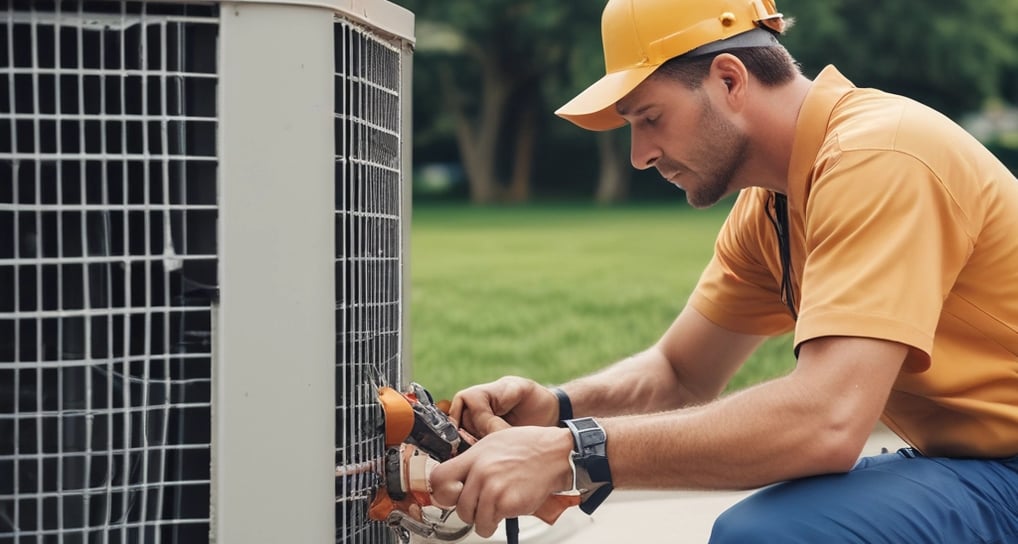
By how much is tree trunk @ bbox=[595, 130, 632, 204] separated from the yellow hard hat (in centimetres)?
3194

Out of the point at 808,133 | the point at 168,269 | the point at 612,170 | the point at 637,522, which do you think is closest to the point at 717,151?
the point at 808,133

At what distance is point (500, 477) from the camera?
7.14 ft

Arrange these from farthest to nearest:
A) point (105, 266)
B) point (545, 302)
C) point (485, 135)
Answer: point (485, 135)
point (545, 302)
point (105, 266)

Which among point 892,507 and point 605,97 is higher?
point 605,97

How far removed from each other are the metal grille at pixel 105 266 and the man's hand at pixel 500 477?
0.47 meters

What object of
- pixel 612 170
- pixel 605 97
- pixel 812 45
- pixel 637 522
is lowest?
pixel 637 522

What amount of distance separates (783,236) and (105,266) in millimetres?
1497

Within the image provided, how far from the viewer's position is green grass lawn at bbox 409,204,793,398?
601cm

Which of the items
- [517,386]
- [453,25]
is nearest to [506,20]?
[453,25]

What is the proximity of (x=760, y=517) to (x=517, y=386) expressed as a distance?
2.18ft

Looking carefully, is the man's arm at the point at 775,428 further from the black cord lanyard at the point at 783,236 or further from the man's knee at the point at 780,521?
the black cord lanyard at the point at 783,236

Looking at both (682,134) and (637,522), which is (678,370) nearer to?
(637,522)

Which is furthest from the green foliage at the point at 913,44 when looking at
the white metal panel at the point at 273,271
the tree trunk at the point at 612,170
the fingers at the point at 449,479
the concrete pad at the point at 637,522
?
the white metal panel at the point at 273,271

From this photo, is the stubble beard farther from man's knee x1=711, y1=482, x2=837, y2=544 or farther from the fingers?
the fingers
